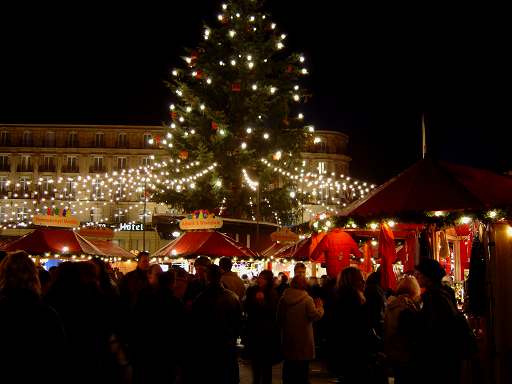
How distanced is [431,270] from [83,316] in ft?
10.8

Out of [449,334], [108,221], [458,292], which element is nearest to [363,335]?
[449,334]

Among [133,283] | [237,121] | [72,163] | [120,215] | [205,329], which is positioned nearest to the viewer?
[205,329]

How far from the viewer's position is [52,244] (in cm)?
1461

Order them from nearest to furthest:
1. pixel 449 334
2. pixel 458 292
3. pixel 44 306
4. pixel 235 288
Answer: pixel 44 306, pixel 449 334, pixel 235 288, pixel 458 292

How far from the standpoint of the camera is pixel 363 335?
701cm

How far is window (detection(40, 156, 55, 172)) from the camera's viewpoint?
2534 inches

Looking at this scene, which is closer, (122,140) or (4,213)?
(4,213)

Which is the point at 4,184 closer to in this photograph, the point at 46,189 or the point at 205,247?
the point at 46,189

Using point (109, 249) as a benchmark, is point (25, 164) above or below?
above

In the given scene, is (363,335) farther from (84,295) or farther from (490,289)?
(84,295)

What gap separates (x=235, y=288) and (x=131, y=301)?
3391mm

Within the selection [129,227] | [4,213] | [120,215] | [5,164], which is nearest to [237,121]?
A: [129,227]

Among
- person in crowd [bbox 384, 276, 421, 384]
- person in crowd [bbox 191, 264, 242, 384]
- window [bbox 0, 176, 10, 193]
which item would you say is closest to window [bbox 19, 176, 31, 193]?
window [bbox 0, 176, 10, 193]

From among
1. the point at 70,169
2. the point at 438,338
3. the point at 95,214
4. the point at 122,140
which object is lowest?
the point at 438,338
